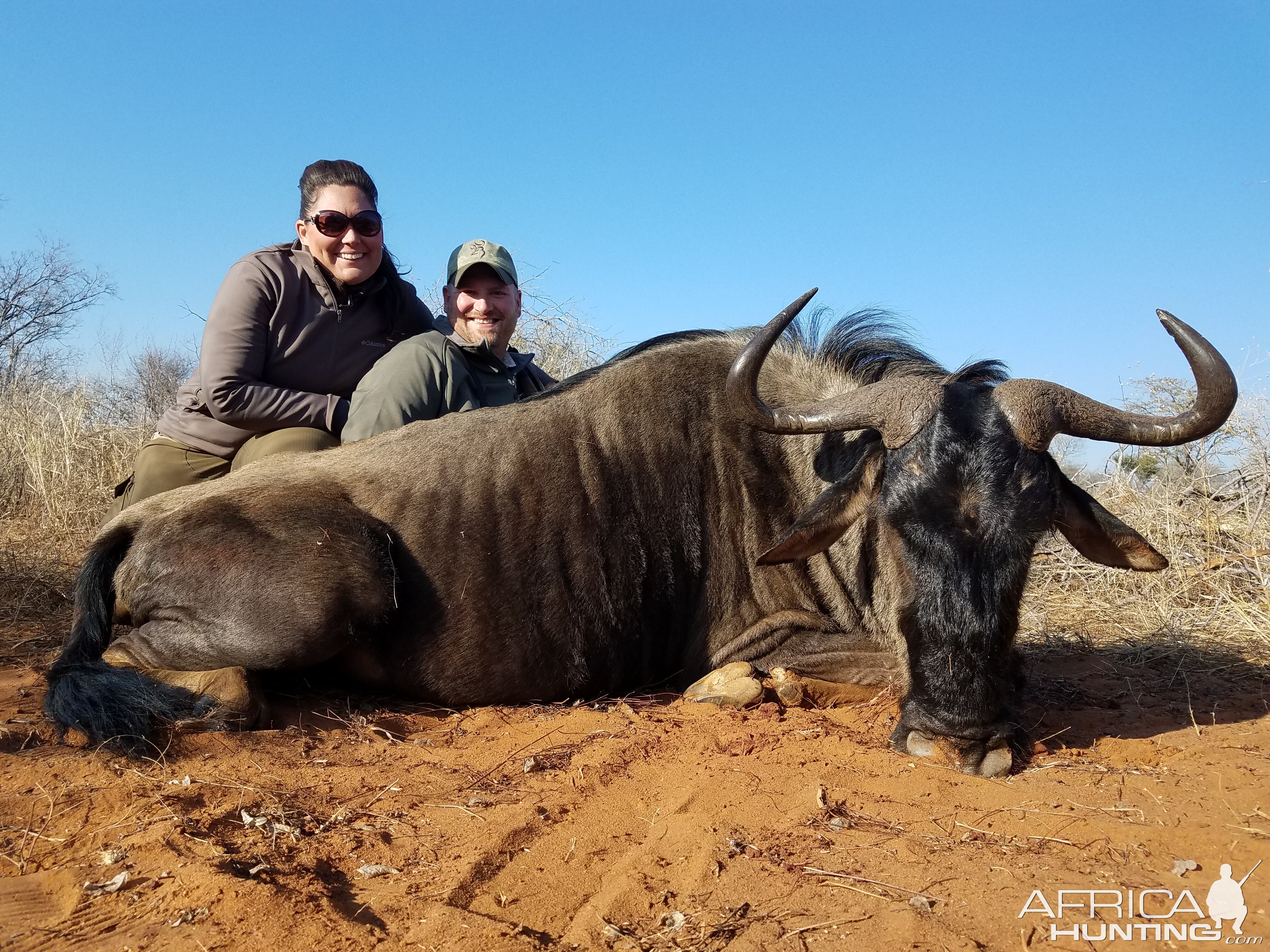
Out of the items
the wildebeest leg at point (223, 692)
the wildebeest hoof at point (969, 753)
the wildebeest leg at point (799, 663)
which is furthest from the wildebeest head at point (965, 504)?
the wildebeest leg at point (223, 692)

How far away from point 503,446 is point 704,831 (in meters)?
2.41

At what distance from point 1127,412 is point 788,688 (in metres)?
2.00

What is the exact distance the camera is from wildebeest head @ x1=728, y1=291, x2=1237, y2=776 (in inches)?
144

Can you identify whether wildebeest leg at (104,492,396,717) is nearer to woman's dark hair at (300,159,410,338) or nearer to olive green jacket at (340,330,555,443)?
olive green jacket at (340,330,555,443)

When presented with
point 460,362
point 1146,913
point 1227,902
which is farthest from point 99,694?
point 1227,902

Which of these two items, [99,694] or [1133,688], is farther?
[1133,688]

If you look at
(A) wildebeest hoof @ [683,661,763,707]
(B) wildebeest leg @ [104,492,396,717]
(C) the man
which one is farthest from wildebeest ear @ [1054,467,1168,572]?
(B) wildebeest leg @ [104,492,396,717]

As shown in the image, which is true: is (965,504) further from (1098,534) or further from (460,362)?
(460,362)

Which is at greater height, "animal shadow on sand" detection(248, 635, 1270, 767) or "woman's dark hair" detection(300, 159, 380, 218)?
"woman's dark hair" detection(300, 159, 380, 218)

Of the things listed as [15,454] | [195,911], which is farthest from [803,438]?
[15,454]

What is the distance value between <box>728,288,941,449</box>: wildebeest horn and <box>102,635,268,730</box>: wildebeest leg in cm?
247

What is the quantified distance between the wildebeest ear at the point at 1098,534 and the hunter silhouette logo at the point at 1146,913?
169cm

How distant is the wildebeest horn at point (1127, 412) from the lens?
384 cm

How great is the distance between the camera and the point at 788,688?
15.1 feet
